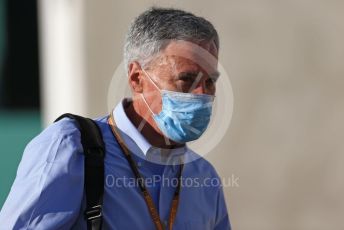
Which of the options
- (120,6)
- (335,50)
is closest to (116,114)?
(120,6)

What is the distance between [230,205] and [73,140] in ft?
12.3

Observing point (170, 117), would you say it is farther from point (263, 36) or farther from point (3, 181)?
point (3, 181)

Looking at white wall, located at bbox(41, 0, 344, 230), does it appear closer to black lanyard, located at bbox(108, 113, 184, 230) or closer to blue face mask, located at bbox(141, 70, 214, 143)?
blue face mask, located at bbox(141, 70, 214, 143)

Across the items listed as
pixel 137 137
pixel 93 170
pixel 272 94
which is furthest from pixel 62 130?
pixel 272 94

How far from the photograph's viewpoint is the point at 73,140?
111 inches

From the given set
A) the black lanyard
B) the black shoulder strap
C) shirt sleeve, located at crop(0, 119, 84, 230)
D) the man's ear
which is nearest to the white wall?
the man's ear

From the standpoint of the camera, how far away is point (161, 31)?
10.3 feet

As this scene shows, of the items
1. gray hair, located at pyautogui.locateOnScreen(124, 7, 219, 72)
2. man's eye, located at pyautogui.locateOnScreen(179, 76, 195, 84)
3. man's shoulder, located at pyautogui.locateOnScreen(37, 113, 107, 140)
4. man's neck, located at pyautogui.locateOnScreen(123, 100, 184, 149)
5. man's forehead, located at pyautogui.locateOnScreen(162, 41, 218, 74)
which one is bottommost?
man's neck, located at pyautogui.locateOnScreen(123, 100, 184, 149)

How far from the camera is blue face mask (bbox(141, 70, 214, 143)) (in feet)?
10.3

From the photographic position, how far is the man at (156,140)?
278cm

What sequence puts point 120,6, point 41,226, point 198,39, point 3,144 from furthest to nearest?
point 3,144, point 120,6, point 198,39, point 41,226

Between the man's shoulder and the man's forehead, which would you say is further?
the man's forehead

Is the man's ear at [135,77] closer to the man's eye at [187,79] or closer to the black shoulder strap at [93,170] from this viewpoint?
the man's eye at [187,79]

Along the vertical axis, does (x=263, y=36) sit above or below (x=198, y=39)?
below
